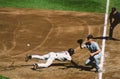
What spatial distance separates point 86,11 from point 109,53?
11143mm

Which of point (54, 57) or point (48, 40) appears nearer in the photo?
point (54, 57)

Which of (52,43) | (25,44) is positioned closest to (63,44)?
(52,43)

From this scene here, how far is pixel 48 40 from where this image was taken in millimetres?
25359

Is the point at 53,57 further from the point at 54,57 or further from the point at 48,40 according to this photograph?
the point at 48,40

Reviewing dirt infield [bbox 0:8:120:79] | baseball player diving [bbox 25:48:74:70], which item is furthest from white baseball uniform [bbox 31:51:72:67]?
dirt infield [bbox 0:8:120:79]

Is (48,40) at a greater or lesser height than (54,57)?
lesser

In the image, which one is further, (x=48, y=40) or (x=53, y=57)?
(x=48, y=40)

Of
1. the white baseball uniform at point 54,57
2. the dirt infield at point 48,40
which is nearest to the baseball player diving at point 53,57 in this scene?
the white baseball uniform at point 54,57

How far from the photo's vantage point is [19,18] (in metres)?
30.6

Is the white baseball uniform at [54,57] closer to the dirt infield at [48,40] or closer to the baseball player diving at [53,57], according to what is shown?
the baseball player diving at [53,57]

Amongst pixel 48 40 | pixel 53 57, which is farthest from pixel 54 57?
pixel 48 40

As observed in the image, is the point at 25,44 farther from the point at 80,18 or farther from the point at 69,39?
the point at 80,18

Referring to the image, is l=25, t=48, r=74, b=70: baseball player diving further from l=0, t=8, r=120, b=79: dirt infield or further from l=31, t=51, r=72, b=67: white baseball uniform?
l=0, t=8, r=120, b=79: dirt infield

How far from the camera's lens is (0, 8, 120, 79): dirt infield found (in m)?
19.8
